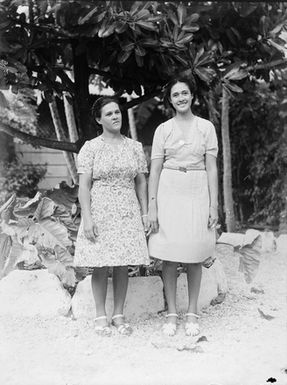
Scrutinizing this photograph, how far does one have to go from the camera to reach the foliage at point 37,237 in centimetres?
337

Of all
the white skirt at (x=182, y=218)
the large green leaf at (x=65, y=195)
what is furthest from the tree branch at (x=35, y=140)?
the white skirt at (x=182, y=218)

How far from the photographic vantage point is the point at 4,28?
3.41 meters

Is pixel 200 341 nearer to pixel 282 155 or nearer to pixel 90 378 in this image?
pixel 90 378

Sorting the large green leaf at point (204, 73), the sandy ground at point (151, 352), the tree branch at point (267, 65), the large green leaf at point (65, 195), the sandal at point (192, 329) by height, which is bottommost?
the sandy ground at point (151, 352)

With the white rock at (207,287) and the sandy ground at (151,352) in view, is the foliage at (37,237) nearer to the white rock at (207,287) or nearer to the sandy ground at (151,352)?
the sandy ground at (151,352)

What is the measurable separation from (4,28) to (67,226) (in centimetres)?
132

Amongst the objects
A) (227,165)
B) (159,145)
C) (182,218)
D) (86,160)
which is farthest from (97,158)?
(227,165)

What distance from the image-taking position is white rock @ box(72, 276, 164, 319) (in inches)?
132

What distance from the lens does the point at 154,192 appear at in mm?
3113

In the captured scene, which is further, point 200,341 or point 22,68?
point 22,68

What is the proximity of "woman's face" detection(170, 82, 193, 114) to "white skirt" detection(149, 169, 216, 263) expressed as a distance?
1.18 feet

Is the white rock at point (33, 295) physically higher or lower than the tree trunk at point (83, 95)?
lower

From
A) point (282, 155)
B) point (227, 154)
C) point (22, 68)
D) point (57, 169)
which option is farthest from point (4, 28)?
point (57, 169)

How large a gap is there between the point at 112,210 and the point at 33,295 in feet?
2.84
